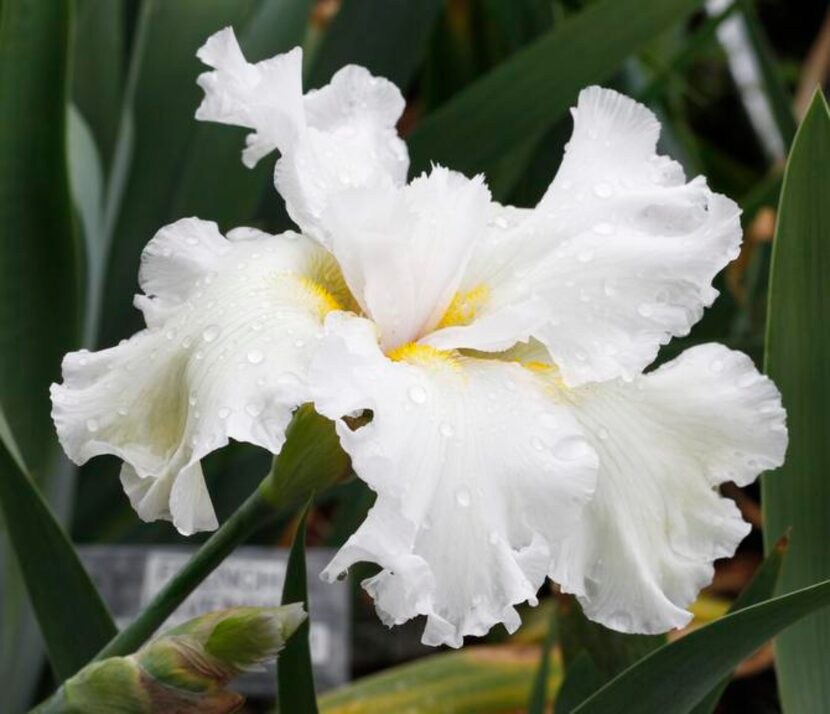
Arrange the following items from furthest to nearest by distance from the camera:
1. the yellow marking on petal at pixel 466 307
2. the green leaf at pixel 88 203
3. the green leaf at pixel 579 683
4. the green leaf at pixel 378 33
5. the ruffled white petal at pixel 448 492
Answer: the green leaf at pixel 378 33 < the green leaf at pixel 88 203 < the green leaf at pixel 579 683 < the yellow marking on petal at pixel 466 307 < the ruffled white petal at pixel 448 492

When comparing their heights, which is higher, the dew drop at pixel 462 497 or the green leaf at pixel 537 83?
the dew drop at pixel 462 497

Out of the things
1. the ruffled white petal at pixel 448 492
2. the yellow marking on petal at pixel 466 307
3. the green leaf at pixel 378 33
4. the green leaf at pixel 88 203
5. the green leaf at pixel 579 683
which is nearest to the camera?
the ruffled white petal at pixel 448 492

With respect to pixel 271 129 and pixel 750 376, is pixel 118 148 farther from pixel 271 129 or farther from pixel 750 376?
pixel 750 376

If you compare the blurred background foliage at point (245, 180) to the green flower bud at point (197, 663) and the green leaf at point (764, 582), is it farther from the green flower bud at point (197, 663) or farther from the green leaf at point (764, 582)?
the green flower bud at point (197, 663)

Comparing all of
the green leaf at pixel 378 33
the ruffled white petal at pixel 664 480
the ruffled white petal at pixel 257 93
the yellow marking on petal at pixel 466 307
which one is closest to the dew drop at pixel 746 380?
the ruffled white petal at pixel 664 480

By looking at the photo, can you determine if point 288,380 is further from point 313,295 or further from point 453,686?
point 453,686

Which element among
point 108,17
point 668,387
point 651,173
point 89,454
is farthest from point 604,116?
point 108,17
